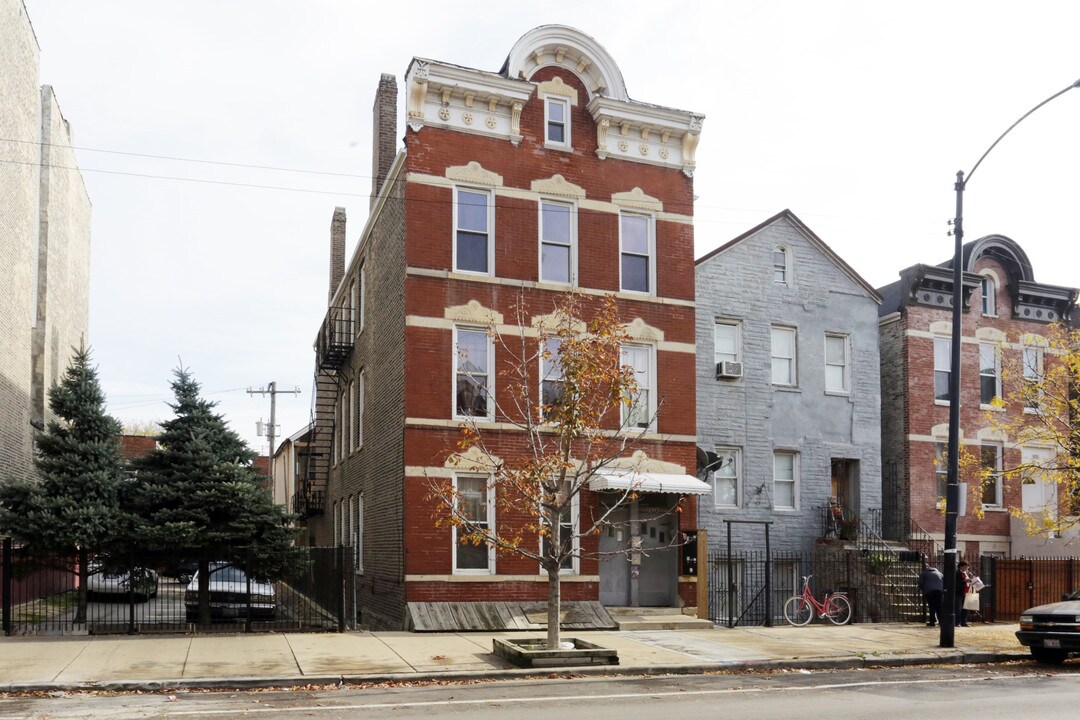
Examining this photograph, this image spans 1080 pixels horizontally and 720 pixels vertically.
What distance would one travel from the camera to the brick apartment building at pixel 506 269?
21703 millimetres

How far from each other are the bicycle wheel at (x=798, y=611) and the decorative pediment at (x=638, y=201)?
9042mm

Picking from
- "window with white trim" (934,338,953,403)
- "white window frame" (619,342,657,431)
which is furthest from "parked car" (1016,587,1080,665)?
"window with white trim" (934,338,953,403)

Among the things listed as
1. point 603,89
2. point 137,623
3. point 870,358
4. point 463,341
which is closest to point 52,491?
point 137,623

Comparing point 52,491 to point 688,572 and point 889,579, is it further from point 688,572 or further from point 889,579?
point 889,579

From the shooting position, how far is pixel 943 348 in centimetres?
3042

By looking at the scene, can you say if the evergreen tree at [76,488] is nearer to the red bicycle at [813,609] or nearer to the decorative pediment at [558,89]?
the decorative pediment at [558,89]

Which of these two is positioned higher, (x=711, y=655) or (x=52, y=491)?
(x=52, y=491)

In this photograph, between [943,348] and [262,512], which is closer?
[262,512]

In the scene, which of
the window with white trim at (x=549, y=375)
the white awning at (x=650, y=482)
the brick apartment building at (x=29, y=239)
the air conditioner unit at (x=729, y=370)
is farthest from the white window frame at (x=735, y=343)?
the brick apartment building at (x=29, y=239)

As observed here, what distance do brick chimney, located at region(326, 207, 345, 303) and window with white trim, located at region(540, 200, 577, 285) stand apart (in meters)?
15.1

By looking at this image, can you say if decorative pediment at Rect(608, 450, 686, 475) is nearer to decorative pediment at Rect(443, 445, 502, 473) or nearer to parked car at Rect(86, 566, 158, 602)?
decorative pediment at Rect(443, 445, 502, 473)

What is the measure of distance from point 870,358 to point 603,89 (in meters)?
10.7

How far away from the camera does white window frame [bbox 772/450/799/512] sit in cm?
2735

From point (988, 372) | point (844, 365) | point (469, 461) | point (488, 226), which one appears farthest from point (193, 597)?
point (988, 372)
